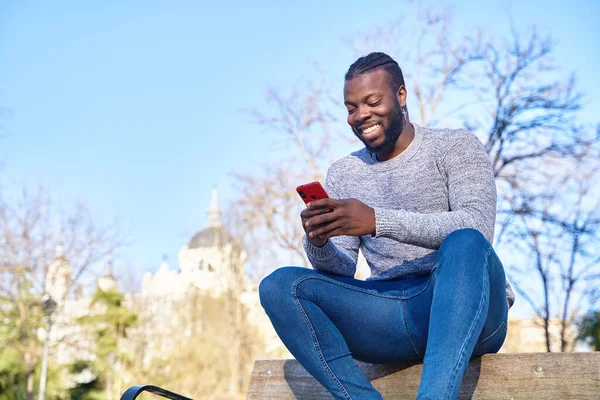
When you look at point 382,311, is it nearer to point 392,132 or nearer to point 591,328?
point 392,132

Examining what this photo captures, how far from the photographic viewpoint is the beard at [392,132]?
2105 millimetres

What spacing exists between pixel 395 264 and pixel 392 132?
411mm

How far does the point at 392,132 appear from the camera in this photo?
211 cm

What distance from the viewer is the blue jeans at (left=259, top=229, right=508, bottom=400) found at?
158cm

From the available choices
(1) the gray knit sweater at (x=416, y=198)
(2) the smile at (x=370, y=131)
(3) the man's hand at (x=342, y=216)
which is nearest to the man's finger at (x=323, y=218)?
(3) the man's hand at (x=342, y=216)

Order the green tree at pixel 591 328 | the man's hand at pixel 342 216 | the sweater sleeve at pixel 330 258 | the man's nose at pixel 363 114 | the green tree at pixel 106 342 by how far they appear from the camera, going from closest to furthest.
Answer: the man's hand at pixel 342 216 → the sweater sleeve at pixel 330 258 → the man's nose at pixel 363 114 → the green tree at pixel 591 328 → the green tree at pixel 106 342

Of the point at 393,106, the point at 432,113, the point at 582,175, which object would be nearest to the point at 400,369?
the point at 393,106

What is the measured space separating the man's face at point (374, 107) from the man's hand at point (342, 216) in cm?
45

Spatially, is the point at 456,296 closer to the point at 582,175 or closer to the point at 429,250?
the point at 429,250

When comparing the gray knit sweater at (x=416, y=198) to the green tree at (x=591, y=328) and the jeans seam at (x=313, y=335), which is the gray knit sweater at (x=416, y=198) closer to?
the jeans seam at (x=313, y=335)

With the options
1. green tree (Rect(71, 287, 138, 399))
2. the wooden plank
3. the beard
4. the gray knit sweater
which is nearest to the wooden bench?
the wooden plank

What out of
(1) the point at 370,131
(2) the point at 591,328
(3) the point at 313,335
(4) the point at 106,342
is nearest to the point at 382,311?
(3) the point at 313,335

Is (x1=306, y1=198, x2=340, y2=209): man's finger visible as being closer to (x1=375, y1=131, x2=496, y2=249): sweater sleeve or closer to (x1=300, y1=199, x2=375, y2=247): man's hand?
(x1=300, y1=199, x2=375, y2=247): man's hand

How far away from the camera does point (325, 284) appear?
1846 mm
